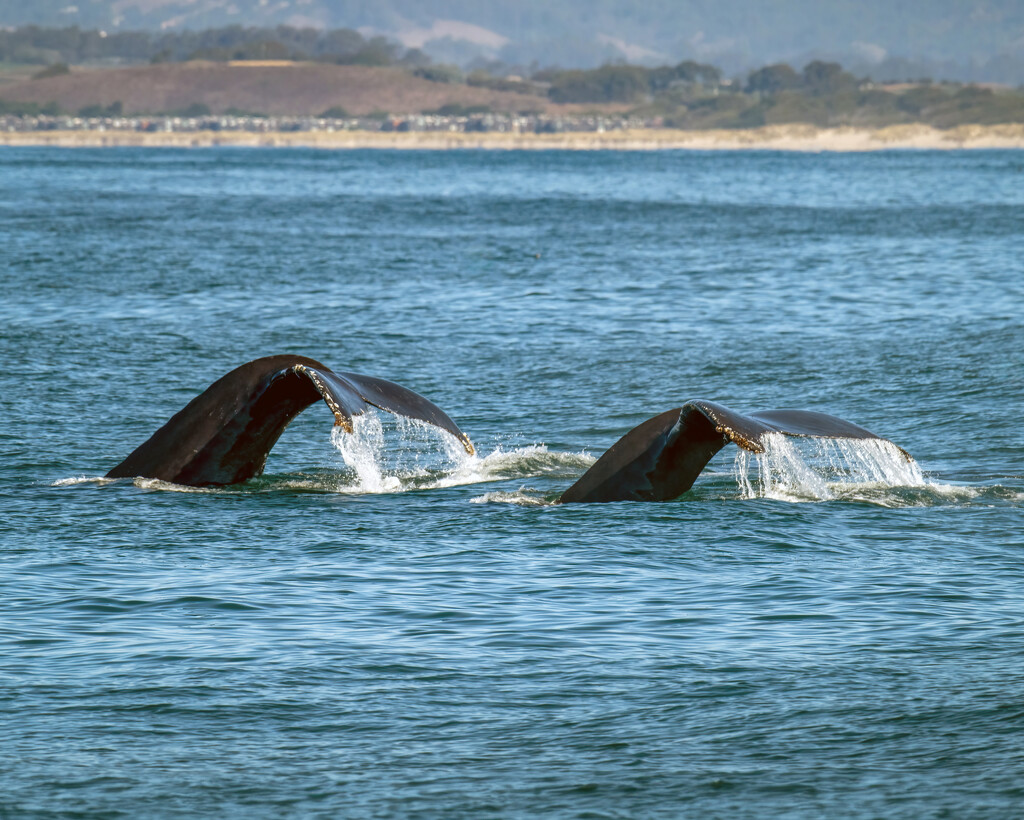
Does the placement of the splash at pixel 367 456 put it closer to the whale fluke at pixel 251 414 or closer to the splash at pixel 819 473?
the whale fluke at pixel 251 414

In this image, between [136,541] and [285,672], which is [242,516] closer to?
[136,541]

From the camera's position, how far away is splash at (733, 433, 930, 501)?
1347 centimetres

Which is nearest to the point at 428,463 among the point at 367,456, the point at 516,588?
the point at 367,456

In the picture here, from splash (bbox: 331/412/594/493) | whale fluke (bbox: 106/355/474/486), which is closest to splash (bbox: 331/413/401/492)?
A: splash (bbox: 331/412/594/493)

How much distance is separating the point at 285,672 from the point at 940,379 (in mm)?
14630

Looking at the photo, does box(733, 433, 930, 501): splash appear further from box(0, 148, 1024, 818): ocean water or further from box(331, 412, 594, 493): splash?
box(331, 412, 594, 493): splash

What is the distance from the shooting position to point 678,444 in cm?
1189

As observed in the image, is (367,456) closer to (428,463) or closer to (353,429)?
(428,463)

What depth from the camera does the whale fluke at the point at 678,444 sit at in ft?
34.4

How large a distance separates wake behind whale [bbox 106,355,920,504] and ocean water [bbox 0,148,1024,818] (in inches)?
11.4

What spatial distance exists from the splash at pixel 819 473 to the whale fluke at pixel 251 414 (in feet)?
10.4

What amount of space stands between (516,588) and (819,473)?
16.7 feet

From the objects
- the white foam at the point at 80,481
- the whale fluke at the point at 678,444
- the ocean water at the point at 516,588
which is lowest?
the ocean water at the point at 516,588

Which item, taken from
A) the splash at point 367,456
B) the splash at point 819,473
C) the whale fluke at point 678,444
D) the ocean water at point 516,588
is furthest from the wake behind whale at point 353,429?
the splash at point 819,473
